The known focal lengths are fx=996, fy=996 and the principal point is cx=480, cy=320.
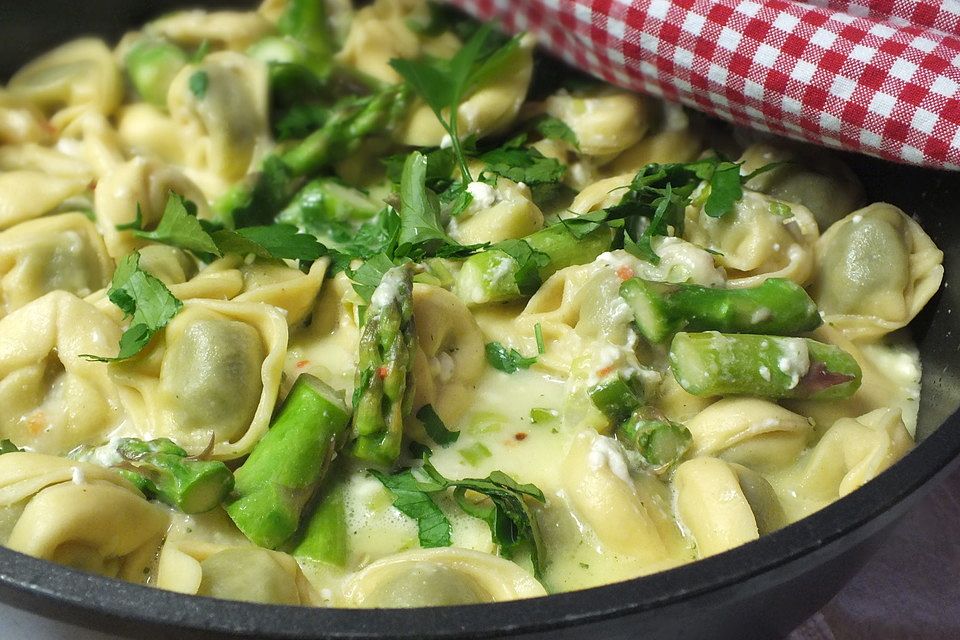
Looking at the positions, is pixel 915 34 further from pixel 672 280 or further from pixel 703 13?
pixel 672 280

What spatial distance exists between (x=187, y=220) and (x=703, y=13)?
1314 millimetres

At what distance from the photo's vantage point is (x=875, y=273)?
2.27m

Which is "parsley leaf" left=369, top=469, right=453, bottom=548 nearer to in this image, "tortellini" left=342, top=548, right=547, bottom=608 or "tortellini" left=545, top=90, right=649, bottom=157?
"tortellini" left=342, top=548, right=547, bottom=608

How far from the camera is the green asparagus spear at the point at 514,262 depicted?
89.4 inches

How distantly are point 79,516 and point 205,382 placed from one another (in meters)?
0.38

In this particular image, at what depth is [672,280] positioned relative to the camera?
2.18m

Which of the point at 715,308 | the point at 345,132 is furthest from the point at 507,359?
the point at 345,132

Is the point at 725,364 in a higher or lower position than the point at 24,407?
higher

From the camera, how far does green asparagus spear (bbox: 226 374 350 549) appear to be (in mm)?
1847

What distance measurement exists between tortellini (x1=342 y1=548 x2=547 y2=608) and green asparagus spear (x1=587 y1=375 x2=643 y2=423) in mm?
400

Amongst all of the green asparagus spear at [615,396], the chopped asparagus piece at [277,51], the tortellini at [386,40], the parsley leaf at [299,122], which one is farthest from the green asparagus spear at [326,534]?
the chopped asparagus piece at [277,51]

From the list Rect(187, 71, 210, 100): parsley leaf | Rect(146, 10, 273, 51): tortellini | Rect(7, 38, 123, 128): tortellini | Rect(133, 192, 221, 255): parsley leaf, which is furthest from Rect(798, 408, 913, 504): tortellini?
Rect(7, 38, 123, 128): tortellini

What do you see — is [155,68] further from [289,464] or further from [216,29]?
[289,464]

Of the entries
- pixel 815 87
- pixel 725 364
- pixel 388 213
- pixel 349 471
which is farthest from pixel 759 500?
pixel 388 213
